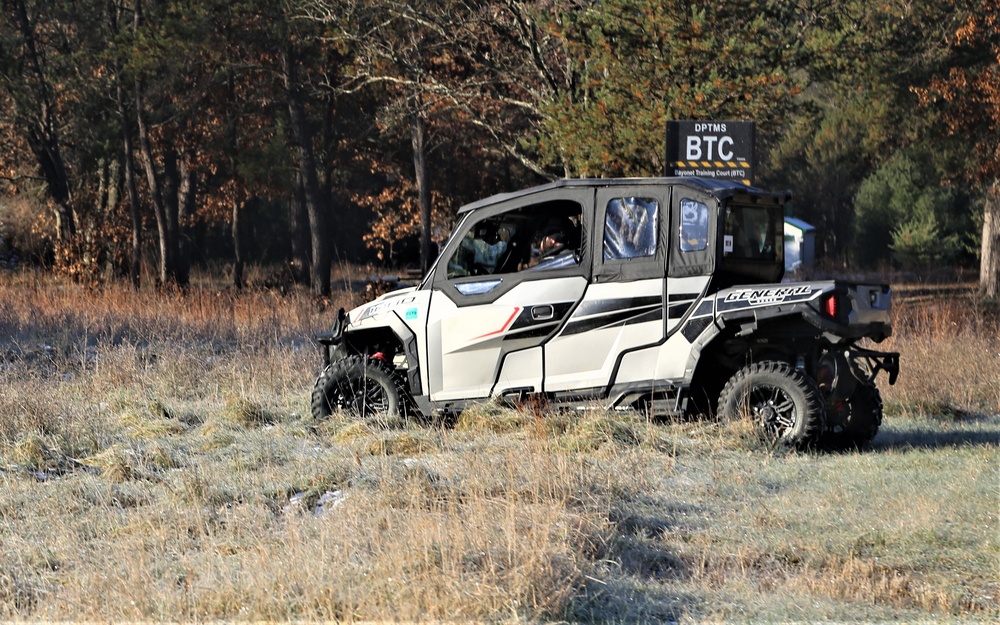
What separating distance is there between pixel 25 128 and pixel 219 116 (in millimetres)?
5401

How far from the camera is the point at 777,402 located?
29.1 feet

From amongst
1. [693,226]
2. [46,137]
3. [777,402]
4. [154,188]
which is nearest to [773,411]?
[777,402]

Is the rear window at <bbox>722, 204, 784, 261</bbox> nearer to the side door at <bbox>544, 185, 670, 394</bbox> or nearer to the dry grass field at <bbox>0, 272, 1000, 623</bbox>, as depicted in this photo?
the side door at <bbox>544, 185, 670, 394</bbox>

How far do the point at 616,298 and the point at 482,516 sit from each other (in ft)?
10.8

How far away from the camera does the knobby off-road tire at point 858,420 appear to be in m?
9.13

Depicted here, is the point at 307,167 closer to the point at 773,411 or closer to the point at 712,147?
the point at 712,147

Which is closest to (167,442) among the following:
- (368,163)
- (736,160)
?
(736,160)

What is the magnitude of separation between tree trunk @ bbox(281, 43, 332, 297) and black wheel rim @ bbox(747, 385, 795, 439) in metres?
22.6

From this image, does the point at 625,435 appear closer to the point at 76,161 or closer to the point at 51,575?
the point at 51,575

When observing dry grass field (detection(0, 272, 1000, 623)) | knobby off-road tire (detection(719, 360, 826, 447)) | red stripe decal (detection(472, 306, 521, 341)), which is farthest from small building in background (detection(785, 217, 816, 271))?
knobby off-road tire (detection(719, 360, 826, 447))

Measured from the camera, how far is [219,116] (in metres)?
34.9

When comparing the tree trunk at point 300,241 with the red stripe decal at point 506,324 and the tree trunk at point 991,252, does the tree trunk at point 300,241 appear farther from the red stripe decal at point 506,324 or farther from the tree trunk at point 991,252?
the red stripe decal at point 506,324

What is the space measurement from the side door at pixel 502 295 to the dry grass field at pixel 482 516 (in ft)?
1.23

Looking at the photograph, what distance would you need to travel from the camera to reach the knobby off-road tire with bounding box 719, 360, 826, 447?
858 centimetres
